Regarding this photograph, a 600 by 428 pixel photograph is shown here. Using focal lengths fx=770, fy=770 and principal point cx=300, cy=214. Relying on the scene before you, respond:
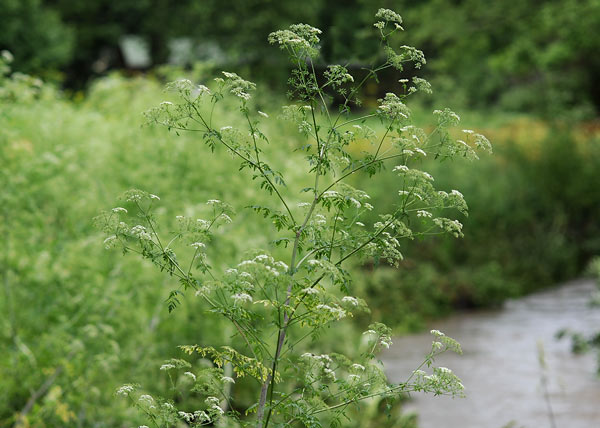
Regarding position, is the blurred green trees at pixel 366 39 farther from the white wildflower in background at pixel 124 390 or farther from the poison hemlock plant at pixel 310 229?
the white wildflower in background at pixel 124 390

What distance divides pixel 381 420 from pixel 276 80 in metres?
11.5

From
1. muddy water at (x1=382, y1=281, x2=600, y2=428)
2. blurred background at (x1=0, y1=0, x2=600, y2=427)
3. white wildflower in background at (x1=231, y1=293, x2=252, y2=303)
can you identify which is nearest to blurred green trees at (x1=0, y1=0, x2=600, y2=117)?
blurred background at (x1=0, y1=0, x2=600, y2=427)

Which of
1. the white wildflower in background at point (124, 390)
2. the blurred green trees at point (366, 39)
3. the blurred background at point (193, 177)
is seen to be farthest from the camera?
the blurred green trees at point (366, 39)

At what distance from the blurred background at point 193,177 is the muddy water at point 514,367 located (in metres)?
0.15

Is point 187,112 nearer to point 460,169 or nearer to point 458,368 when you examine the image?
point 458,368

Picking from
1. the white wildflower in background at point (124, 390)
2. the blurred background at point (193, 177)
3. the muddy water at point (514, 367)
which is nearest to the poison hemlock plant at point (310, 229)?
the white wildflower in background at point (124, 390)

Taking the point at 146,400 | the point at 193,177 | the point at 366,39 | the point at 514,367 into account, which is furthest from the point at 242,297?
the point at 514,367

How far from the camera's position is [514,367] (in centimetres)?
690

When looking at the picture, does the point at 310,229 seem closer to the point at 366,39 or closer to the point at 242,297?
the point at 242,297

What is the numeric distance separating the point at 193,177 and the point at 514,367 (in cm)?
346

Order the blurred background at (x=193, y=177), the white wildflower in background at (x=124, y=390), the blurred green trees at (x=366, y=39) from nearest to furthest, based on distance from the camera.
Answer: the white wildflower in background at (x=124, y=390) → the blurred background at (x=193, y=177) → the blurred green trees at (x=366, y=39)

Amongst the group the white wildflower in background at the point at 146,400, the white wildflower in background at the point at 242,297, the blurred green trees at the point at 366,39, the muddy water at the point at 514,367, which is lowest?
the white wildflower in background at the point at 146,400

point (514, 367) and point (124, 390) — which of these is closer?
point (124, 390)

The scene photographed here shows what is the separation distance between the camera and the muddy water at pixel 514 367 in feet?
18.4
